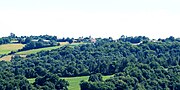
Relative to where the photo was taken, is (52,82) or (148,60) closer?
(52,82)

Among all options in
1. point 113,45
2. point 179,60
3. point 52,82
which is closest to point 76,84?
point 52,82

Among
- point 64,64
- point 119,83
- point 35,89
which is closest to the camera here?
point 35,89

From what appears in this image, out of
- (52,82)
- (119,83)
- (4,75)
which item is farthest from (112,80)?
(4,75)

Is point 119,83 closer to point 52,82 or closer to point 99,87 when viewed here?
point 99,87

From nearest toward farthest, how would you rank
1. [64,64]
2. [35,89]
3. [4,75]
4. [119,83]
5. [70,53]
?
[35,89] < [119,83] < [4,75] < [64,64] < [70,53]

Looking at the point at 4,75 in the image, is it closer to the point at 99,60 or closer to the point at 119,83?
the point at 119,83

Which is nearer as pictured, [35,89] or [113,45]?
[35,89]
